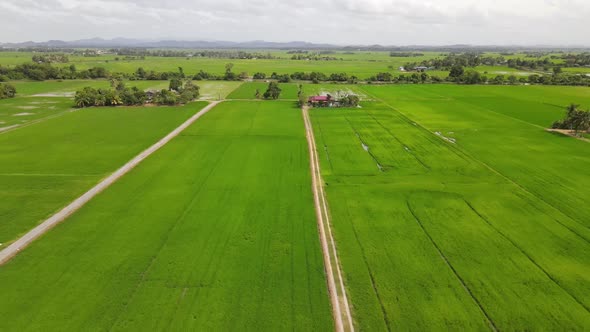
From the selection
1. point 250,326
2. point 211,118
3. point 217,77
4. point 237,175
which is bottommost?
point 250,326

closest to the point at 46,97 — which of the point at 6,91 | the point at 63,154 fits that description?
the point at 6,91

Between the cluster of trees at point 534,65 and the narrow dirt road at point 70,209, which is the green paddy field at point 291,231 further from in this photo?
the cluster of trees at point 534,65

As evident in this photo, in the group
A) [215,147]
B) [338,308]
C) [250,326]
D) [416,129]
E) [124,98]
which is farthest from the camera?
[124,98]

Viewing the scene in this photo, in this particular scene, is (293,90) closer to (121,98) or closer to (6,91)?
(121,98)

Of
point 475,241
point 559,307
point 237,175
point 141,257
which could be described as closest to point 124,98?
point 237,175

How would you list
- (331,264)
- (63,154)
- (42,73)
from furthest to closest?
1. (42,73)
2. (63,154)
3. (331,264)

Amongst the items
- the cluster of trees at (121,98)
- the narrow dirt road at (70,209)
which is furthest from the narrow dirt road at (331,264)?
the cluster of trees at (121,98)

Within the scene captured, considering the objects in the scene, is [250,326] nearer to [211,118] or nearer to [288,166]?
[288,166]
